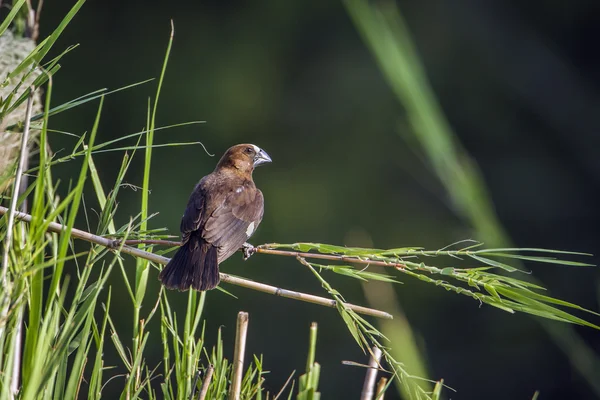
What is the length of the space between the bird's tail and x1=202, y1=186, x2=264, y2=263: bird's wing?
0.07m

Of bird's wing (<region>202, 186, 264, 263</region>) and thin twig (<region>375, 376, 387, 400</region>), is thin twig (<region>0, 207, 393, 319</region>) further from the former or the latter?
bird's wing (<region>202, 186, 264, 263</region>)

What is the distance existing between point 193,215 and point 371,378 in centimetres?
133

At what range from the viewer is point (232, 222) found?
2426 mm

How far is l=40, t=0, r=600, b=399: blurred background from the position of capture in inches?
312

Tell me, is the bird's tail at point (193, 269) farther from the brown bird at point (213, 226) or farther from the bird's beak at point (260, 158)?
the bird's beak at point (260, 158)

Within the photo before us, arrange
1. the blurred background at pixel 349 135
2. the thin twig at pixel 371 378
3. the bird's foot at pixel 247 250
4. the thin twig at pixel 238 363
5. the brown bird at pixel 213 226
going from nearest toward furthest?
the thin twig at pixel 371 378 → the thin twig at pixel 238 363 → the brown bird at pixel 213 226 → the bird's foot at pixel 247 250 → the blurred background at pixel 349 135

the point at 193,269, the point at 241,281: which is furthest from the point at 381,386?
the point at 193,269

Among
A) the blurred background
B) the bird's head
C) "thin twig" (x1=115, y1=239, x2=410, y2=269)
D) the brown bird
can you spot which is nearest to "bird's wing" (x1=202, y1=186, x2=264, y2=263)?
the brown bird

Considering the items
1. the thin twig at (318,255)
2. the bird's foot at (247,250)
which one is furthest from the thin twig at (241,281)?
the bird's foot at (247,250)

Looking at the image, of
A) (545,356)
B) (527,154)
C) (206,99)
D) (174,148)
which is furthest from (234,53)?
(545,356)

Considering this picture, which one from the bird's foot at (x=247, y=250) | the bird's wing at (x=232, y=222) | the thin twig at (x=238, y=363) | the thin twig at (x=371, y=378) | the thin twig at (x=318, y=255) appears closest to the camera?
the thin twig at (x=371, y=378)

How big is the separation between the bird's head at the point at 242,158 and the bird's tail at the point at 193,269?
2.55ft

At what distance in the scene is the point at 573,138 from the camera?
26.5 feet

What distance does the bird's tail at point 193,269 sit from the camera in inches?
72.6
